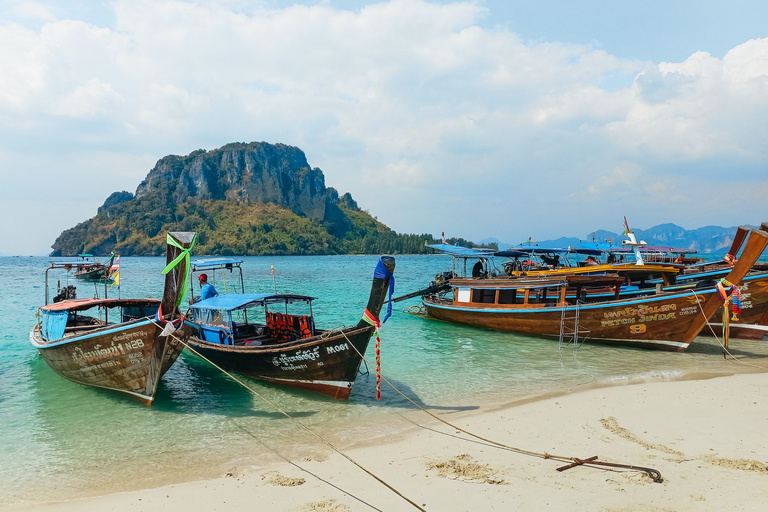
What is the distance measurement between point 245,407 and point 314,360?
2.12 meters

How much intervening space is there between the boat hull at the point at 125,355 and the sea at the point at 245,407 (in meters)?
0.59

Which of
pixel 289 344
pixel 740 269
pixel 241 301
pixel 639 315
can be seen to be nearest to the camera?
pixel 289 344

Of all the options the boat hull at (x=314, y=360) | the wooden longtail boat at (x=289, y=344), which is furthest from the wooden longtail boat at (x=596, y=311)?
the boat hull at (x=314, y=360)

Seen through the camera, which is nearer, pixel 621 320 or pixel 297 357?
pixel 297 357

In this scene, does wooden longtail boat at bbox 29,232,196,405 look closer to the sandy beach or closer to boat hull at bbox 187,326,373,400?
boat hull at bbox 187,326,373,400

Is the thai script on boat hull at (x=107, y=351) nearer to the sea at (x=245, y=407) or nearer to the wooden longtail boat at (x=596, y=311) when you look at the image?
the sea at (x=245, y=407)

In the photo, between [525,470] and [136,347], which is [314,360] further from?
[525,470]

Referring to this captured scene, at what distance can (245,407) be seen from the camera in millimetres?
11211

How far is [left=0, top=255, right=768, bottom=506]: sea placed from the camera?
26.9 ft

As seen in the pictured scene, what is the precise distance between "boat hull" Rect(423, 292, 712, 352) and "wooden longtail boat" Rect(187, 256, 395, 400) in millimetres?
9532

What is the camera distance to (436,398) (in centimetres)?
1180

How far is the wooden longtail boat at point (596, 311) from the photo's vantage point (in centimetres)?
1494

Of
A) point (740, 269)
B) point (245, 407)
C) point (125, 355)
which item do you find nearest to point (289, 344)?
point (245, 407)

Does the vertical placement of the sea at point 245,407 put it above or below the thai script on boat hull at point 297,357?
below
